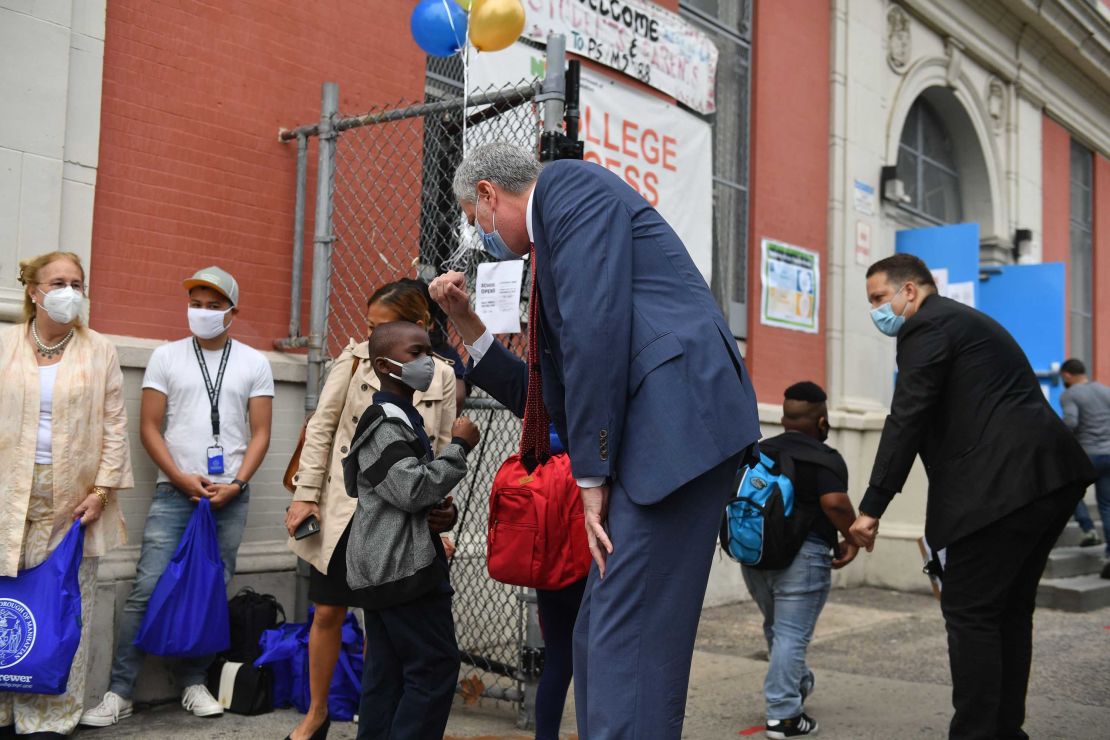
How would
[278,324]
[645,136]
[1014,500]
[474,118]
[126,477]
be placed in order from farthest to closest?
[645,136], [278,324], [474,118], [126,477], [1014,500]

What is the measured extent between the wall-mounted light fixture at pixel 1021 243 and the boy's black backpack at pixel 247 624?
1100 centimetres

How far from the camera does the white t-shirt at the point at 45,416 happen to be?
14.5ft

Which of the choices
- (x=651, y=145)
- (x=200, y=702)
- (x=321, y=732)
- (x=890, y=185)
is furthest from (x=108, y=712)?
(x=890, y=185)

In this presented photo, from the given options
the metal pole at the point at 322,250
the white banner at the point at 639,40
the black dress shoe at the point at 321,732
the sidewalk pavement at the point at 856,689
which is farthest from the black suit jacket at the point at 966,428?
the white banner at the point at 639,40

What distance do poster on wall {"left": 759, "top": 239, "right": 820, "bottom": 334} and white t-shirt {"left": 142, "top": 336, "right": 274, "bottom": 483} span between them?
547 cm

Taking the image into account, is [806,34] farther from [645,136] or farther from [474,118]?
[474,118]

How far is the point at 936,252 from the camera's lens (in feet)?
36.7

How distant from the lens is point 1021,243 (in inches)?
528

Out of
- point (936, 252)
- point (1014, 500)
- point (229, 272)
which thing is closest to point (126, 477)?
point (229, 272)

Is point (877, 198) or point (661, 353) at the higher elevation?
point (877, 198)

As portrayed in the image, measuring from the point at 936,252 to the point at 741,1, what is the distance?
3407 millimetres

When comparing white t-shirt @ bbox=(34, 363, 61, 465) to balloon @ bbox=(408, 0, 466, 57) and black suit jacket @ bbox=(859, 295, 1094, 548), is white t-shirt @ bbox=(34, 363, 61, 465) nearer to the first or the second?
balloon @ bbox=(408, 0, 466, 57)

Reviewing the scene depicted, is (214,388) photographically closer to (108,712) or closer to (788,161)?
(108,712)

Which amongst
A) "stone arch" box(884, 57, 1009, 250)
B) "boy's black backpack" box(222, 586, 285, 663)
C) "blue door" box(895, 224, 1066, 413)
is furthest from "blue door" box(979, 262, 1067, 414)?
"boy's black backpack" box(222, 586, 285, 663)
